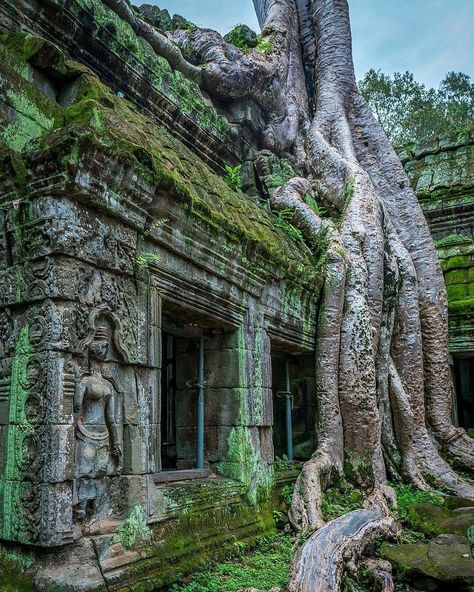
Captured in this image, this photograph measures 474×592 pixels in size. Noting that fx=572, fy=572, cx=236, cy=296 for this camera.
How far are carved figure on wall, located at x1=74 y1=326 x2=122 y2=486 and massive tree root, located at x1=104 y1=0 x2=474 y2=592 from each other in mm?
1413

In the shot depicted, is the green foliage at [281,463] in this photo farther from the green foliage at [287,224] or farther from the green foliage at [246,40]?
the green foliage at [246,40]

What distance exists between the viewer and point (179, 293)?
380cm

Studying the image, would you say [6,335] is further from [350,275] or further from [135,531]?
[350,275]

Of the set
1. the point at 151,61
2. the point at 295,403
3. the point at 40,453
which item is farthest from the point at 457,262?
the point at 40,453

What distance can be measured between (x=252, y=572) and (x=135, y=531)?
910 millimetres

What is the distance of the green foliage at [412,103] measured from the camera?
17.2 meters

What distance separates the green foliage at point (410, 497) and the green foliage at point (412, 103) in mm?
13274

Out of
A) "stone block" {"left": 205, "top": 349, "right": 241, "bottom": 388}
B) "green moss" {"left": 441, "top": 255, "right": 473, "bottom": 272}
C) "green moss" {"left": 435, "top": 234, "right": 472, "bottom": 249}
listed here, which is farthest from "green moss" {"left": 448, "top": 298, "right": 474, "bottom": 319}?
"stone block" {"left": 205, "top": 349, "right": 241, "bottom": 388}

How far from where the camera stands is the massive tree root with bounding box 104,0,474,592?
5605 millimetres

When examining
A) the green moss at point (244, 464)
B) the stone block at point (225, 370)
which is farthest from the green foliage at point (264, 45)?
the green moss at point (244, 464)

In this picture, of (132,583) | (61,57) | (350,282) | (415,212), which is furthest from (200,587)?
(415,212)

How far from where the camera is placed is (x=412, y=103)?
59.0 ft

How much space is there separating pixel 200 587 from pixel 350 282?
382 cm

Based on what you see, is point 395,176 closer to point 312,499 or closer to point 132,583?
point 312,499
